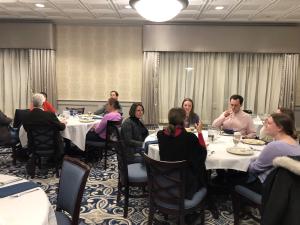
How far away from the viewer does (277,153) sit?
2271mm

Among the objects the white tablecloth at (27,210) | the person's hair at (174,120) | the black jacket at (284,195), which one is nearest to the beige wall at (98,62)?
the person's hair at (174,120)

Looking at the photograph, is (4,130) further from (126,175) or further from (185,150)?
(185,150)

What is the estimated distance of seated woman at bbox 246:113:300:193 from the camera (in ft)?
7.38

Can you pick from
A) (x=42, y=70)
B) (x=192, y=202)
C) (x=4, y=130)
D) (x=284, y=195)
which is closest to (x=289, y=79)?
(x=192, y=202)

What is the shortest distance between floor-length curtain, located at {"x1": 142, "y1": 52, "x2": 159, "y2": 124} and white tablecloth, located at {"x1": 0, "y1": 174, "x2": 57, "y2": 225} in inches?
203

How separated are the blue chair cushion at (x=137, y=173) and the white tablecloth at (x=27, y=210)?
50.5 inches

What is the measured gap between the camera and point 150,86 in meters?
6.79

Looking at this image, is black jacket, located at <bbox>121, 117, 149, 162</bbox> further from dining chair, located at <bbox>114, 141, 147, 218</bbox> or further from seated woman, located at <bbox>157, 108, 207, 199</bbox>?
→ seated woman, located at <bbox>157, 108, 207, 199</bbox>

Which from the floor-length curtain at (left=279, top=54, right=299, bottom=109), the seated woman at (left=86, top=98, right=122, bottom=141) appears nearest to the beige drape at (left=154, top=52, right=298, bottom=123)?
the floor-length curtain at (left=279, top=54, right=299, bottom=109)

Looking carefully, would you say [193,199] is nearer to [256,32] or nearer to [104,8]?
[104,8]

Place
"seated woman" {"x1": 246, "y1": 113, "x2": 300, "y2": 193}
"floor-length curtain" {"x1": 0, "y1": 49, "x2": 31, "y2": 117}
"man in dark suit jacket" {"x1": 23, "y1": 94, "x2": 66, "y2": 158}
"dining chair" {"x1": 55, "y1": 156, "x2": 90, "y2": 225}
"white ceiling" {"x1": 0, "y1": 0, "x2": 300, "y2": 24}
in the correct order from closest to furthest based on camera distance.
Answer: "dining chair" {"x1": 55, "y1": 156, "x2": 90, "y2": 225}
"seated woman" {"x1": 246, "y1": 113, "x2": 300, "y2": 193}
"man in dark suit jacket" {"x1": 23, "y1": 94, "x2": 66, "y2": 158}
"white ceiling" {"x1": 0, "y1": 0, "x2": 300, "y2": 24}
"floor-length curtain" {"x1": 0, "y1": 49, "x2": 31, "y2": 117}

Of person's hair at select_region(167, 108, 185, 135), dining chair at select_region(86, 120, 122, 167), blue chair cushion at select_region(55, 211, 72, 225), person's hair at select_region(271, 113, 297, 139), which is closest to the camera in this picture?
blue chair cushion at select_region(55, 211, 72, 225)

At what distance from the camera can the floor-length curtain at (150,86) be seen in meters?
6.73

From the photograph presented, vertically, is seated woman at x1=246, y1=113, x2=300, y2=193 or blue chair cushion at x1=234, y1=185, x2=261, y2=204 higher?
seated woman at x1=246, y1=113, x2=300, y2=193
